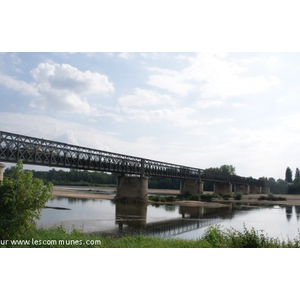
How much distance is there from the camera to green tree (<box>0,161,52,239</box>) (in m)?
13.2

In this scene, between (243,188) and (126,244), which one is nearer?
(126,244)

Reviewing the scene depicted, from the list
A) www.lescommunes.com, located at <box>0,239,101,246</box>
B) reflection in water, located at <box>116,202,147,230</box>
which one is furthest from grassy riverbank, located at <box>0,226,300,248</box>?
A: reflection in water, located at <box>116,202,147,230</box>

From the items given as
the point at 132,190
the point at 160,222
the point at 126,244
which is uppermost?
the point at 132,190

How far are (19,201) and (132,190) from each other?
169 feet

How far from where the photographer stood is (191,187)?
320 feet

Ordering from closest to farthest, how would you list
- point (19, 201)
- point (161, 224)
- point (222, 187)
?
point (19, 201) < point (161, 224) < point (222, 187)

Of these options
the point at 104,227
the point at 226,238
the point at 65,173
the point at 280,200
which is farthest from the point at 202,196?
the point at 226,238

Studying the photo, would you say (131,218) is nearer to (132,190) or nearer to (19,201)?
(19,201)

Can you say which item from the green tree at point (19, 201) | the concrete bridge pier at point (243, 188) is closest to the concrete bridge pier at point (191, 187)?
the concrete bridge pier at point (243, 188)

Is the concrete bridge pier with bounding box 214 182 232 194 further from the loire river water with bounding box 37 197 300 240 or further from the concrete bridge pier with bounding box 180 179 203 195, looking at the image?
the loire river water with bounding box 37 197 300 240

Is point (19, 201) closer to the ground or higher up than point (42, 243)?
higher up

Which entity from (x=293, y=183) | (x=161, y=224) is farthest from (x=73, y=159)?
(x=293, y=183)

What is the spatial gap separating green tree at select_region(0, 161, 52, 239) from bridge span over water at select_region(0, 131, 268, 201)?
2729 cm

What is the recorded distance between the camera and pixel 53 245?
1220 centimetres
